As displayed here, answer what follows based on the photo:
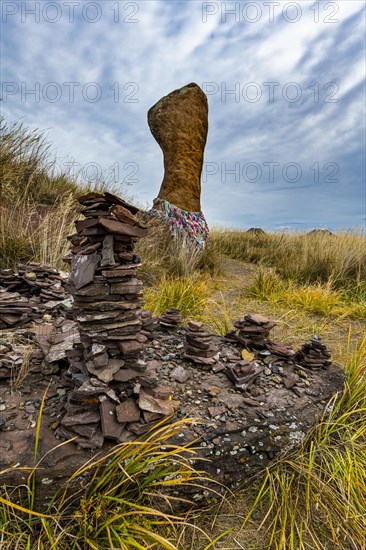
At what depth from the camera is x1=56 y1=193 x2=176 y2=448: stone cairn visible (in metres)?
1.47

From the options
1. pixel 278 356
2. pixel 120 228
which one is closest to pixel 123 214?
pixel 120 228

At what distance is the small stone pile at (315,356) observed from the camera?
2.34 meters

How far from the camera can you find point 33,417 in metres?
1.61

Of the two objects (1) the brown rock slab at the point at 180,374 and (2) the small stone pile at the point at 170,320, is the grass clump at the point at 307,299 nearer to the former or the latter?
(2) the small stone pile at the point at 170,320

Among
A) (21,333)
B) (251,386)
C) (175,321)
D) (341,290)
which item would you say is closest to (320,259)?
(341,290)

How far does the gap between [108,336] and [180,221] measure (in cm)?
536

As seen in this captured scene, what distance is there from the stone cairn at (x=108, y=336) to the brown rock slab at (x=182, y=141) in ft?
18.4

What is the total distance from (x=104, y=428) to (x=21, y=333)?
1355mm

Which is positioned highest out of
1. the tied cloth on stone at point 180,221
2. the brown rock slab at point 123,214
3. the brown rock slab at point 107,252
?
the tied cloth on stone at point 180,221

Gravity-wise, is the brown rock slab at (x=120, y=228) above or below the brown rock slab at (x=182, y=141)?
below

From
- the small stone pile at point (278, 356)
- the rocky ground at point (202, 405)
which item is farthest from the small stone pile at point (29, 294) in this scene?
the small stone pile at point (278, 356)

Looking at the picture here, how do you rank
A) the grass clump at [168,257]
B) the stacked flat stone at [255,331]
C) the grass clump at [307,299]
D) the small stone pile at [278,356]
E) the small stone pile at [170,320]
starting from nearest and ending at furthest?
the small stone pile at [278,356], the stacked flat stone at [255,331], the small stone pile at [170,320], the grass clump at [307,299], the grass clump at [168,257]

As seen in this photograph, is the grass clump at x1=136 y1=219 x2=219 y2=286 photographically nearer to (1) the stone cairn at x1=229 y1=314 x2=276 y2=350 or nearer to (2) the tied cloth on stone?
(2) the tied cloth on stone

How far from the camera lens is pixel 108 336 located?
158 centimetres
